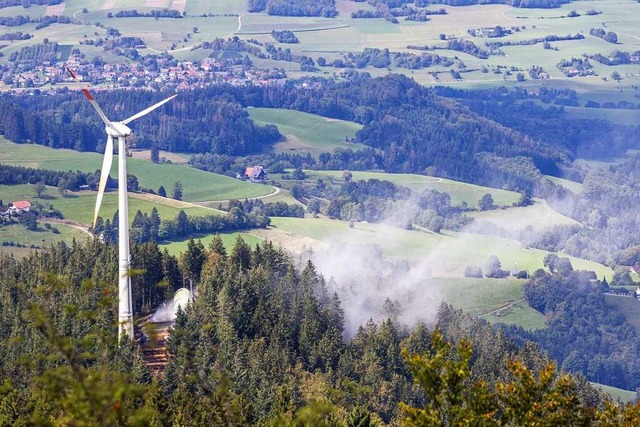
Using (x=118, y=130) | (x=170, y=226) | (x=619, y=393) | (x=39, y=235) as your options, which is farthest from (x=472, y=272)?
(x=118, y=130)

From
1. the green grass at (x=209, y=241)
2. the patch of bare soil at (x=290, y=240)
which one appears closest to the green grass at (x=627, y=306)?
the patch of bare soil at (x=290, y=240)

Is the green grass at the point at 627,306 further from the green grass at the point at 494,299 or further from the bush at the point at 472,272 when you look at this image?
the bush at the point at 472,272

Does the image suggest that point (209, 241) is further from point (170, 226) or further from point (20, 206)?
point (20, 206)

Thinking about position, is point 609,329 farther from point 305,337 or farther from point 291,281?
point 305,337

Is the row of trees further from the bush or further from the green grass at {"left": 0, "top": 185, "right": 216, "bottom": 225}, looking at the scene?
the bush

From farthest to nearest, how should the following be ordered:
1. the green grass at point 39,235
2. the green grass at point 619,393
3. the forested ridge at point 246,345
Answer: the green grass at point 39,235
the green grass at point 619,393
the forested ridge at point 246,345

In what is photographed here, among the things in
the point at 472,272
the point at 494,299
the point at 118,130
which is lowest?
the point at 494,299
